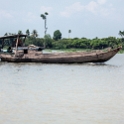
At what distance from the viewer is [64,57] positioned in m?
36.1

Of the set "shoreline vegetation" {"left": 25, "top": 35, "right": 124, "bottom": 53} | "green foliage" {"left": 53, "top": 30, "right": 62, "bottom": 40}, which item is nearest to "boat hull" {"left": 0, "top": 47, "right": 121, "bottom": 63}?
"shoreline vegetation" {"left": 25, "top": 35, "right": 124, "bottom": 53}

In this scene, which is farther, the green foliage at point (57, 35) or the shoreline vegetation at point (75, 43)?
the green foliage at point (57, 35)

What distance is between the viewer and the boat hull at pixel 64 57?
3581cm

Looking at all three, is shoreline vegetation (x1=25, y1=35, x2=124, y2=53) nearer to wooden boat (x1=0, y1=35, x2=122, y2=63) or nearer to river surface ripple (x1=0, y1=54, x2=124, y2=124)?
wooden boat (x1=0, y1=35, x2=122, y2=63)

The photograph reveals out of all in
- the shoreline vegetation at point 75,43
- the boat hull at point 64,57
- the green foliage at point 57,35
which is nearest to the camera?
the boat hull at point 64,57

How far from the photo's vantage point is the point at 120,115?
41.5 feet

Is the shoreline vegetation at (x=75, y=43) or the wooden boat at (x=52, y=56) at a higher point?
the shoreline vegetation at (x=75, y=43)

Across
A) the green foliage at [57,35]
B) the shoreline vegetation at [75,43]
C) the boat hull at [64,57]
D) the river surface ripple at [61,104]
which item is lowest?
the river surface ripple at [61,104]

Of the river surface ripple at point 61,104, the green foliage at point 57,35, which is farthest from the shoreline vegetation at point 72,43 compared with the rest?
the river surface ripple at point 61,104

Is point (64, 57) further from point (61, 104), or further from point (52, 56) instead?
point (61, 104)

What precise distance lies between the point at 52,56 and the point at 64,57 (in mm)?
1090

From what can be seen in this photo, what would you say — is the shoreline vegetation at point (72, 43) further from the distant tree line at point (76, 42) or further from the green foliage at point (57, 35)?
the green foliage at point (57, 35)

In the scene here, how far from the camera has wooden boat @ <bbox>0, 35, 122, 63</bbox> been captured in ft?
118

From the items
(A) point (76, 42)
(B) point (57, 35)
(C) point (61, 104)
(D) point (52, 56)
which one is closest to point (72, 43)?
(A) point (76, 42)
